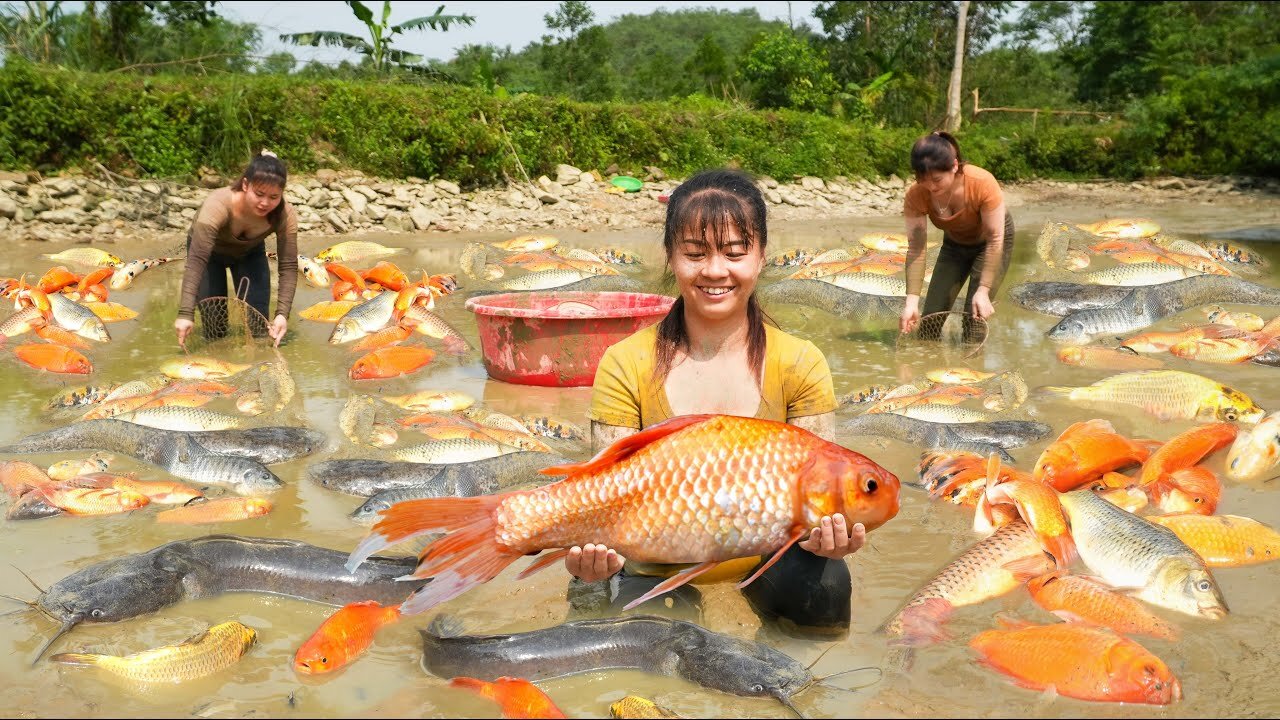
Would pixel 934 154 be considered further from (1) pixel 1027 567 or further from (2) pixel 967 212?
(1) pixel 1027 567

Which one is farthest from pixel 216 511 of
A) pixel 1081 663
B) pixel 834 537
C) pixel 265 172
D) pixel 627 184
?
pixel 627 184

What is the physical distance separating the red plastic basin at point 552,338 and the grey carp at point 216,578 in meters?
2.99

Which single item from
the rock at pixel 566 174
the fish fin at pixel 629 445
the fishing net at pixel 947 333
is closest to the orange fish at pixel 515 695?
the fish fin at pixel 629 445

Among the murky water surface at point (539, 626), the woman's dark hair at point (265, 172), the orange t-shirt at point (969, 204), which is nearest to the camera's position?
the murky water surface at point (539, 626)

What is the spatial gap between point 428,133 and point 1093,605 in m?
15.1

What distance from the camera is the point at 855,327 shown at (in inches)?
359

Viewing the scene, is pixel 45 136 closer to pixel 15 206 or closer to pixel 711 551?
pixel 15 206

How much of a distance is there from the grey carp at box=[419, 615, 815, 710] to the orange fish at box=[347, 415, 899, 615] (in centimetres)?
49

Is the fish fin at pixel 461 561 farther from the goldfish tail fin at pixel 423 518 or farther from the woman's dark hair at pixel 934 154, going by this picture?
the woman's dark hair at pixel 934 154

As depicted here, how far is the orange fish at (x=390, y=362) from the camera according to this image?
7.00 meters

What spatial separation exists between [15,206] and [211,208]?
679cm

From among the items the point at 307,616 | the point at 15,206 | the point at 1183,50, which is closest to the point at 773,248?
the point at 15,206

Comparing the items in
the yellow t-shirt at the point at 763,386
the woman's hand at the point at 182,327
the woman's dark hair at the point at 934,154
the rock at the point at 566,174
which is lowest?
the woman's hand at the point at 182,327

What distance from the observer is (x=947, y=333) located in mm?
8547
